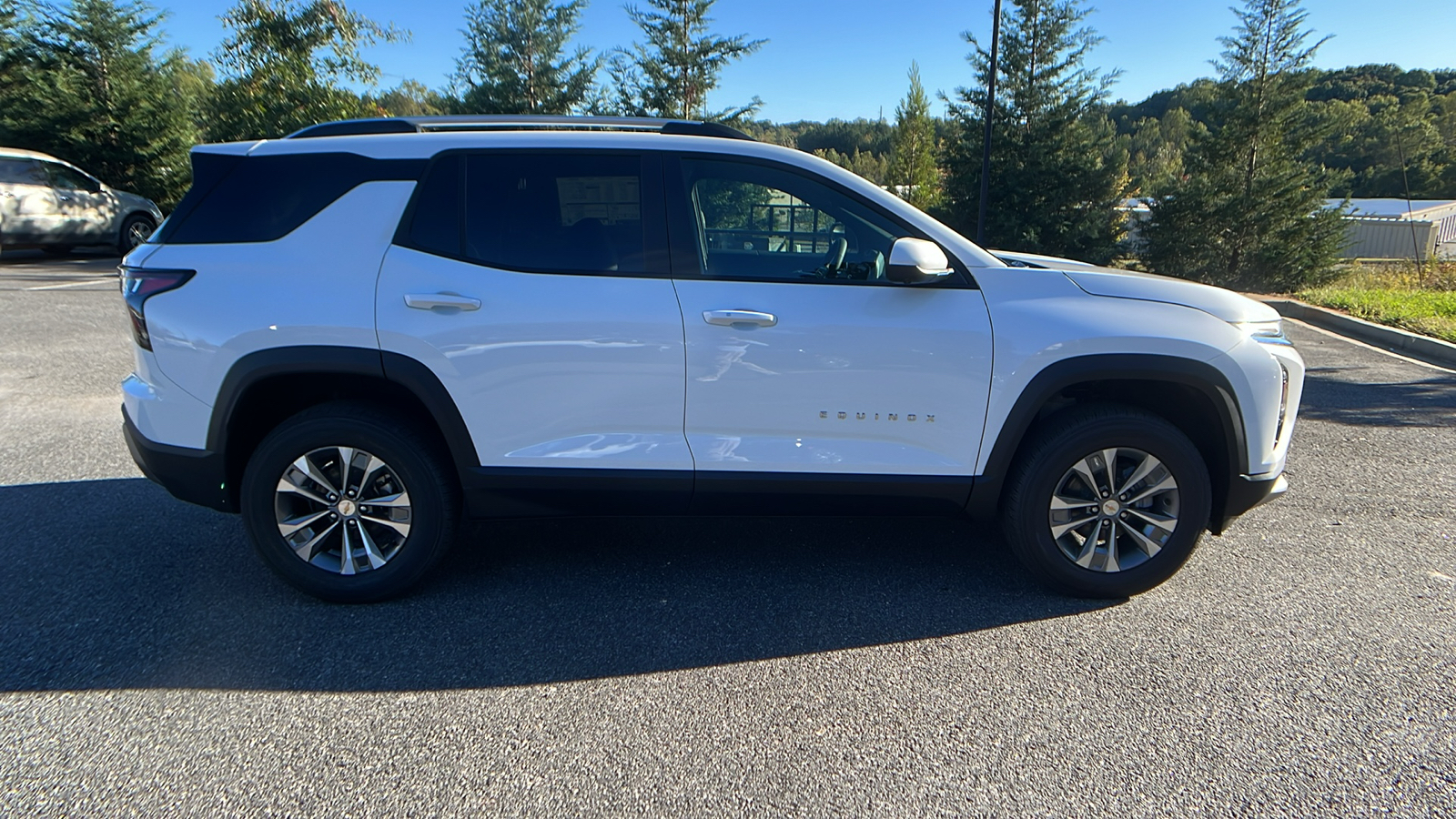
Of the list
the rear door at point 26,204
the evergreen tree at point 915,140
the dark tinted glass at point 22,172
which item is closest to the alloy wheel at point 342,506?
the rear door at point 26,204

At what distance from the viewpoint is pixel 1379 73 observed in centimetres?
6875

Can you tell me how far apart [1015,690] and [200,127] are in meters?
24.7

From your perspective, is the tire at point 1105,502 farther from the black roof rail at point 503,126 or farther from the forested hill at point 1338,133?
the forested hill at point 1338,133

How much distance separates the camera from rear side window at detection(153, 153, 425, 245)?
3.36m

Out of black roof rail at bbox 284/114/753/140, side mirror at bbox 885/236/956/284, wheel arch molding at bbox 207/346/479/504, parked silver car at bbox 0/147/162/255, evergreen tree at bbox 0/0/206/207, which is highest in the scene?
evergreen tree at bbox 0/0/206/207

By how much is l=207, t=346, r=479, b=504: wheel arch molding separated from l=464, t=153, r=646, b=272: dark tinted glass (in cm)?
55

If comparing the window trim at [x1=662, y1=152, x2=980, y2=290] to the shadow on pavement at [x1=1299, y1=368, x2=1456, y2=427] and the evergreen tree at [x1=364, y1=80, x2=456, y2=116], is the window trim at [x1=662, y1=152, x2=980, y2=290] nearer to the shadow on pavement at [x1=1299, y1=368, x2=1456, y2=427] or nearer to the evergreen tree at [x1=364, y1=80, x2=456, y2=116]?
the shadow on pavement at [x1=1299, y1=368, x2=1456, y2=427]

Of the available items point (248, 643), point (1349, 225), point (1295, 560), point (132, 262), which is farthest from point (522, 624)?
point (1349, 225)

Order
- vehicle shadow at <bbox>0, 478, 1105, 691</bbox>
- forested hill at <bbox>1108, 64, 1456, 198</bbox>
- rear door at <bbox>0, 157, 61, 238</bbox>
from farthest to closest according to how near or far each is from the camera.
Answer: forested hill at <bbox>1108, 64, 1456, 198</bbox> → rear door at <bbox>0, 157, 61, 238</bbox> → vehicle shadow at <bbox>0, 478, 1105, 691</bbox>

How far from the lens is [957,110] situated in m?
19.5

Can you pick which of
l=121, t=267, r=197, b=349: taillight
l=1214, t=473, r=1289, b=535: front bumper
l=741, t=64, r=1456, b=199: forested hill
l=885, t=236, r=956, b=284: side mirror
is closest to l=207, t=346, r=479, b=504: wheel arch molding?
l=121, t=267, r=197, b=349: taillight

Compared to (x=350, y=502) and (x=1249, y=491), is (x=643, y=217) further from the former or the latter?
(x=1249, y=491)

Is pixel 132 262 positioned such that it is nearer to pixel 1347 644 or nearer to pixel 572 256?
pixel 572 256

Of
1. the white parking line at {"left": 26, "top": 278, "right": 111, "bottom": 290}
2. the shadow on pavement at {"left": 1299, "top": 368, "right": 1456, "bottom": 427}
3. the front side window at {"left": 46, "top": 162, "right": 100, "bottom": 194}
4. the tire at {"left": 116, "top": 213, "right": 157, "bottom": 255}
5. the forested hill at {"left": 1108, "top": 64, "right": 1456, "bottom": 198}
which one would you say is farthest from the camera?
the forested hill at {"left": 1108, "top": 64, "right": 1456, "bottom": 198}
